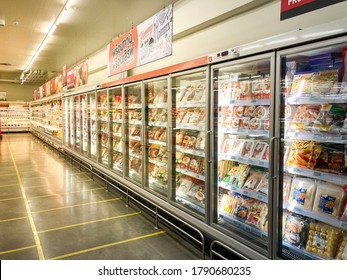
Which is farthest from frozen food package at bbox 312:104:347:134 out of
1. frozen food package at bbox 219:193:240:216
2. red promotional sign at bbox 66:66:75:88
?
red promotional sign at bbox 66:66:75:88

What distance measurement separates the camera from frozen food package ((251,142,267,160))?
291cm

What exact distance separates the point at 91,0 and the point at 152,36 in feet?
7.76

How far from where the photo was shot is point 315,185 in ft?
8.16

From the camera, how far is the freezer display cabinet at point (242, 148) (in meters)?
2.86

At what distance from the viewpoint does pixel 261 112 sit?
9.54ft

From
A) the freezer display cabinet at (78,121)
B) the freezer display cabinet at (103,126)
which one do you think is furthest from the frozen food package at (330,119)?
the freezer display cabinet at (78,121)

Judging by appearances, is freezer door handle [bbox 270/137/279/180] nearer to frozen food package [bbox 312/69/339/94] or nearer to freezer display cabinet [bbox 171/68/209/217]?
frozen food package [bbox 312/69/339/94]

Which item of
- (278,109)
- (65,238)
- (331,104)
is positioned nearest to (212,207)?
(278,109)

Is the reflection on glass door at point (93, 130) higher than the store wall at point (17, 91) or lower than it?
lower

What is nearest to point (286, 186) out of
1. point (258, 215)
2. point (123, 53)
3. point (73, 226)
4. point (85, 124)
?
point (258, 215)

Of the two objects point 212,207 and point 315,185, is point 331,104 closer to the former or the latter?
point 315,185

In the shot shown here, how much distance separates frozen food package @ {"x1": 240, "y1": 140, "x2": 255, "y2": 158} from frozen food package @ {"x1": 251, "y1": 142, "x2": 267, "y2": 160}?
0.05 meters

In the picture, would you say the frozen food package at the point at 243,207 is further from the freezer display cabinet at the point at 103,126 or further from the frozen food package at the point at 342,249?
the freezer display cabinet at the point at 103,126

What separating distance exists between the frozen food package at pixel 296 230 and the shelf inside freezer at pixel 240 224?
276 mm
